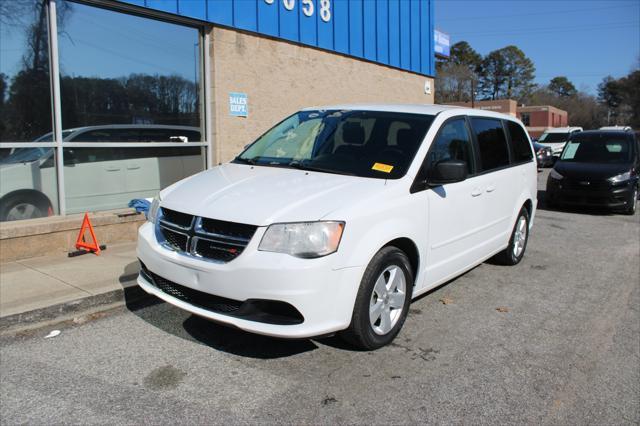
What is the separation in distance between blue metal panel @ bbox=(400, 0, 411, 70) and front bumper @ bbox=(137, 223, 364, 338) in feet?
37.7

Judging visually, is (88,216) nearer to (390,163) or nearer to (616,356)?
(390,163)

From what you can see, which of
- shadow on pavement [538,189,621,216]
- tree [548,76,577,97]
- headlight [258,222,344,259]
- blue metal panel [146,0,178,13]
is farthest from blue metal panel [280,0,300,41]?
tree [548,76,577,97]

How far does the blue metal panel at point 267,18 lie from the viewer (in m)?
9.57

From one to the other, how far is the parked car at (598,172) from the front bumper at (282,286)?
374 inches

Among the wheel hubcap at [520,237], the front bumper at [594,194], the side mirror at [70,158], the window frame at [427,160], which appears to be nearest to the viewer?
the window frame at [427,160]

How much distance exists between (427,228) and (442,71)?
243 ft

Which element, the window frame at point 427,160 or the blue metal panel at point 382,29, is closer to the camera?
the window frame at point 427,160

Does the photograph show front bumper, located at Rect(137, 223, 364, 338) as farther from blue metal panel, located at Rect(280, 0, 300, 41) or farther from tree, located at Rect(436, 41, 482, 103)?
tree, located at Rect(436, 41, 482, 103)

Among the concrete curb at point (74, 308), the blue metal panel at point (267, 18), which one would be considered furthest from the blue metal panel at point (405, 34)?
the concrete curb at point (74, 308)

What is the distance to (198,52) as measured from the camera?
29.2 ft

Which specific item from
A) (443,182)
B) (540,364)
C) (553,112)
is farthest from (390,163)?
(553,112)

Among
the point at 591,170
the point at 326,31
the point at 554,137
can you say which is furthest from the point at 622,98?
the point at 326,31

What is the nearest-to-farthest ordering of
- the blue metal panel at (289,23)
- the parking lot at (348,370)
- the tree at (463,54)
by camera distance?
the parking lot at (348,370), the blue metal panel at (289,23), the tree at (463,54)

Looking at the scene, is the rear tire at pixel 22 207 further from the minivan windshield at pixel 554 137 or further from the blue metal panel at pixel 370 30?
the minivan windshield at pixel 554 137
